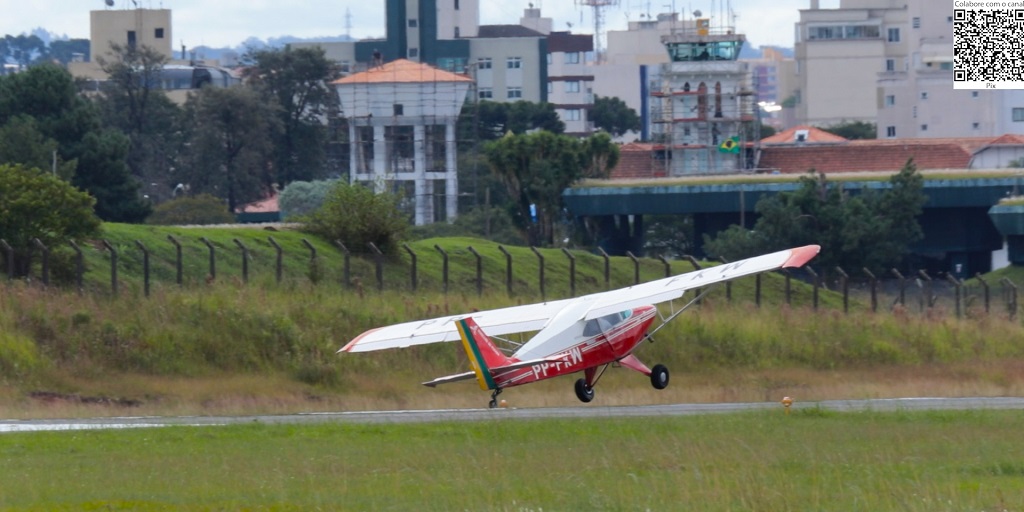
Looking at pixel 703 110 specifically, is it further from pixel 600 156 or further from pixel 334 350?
pixel 334 350

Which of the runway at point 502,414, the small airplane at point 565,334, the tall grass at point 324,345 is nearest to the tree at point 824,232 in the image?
the tall grass at point 324,345

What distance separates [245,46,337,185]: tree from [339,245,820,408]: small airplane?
298 feet

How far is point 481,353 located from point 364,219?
20.9 meters

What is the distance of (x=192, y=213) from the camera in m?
90.2

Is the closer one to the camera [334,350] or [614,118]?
[334,350]

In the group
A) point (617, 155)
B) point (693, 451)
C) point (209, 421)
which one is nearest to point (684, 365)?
point (209, 421)

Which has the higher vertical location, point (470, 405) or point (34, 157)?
point (34, 157)

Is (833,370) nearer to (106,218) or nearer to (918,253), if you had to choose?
(106,218)

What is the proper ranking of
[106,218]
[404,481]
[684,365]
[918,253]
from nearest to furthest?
[404,481] → [684,365] → [106,218] → [918,253]

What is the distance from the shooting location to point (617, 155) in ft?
340

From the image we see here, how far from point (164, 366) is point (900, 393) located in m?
17.0

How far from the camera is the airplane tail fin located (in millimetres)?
26875

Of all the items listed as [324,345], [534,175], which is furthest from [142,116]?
[324,345]

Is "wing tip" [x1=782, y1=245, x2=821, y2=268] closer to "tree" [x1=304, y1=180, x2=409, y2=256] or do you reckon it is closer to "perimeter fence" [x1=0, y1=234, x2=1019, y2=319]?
"perimeter fence" [x1=0, y1=234, x2=1019, y2=319]
